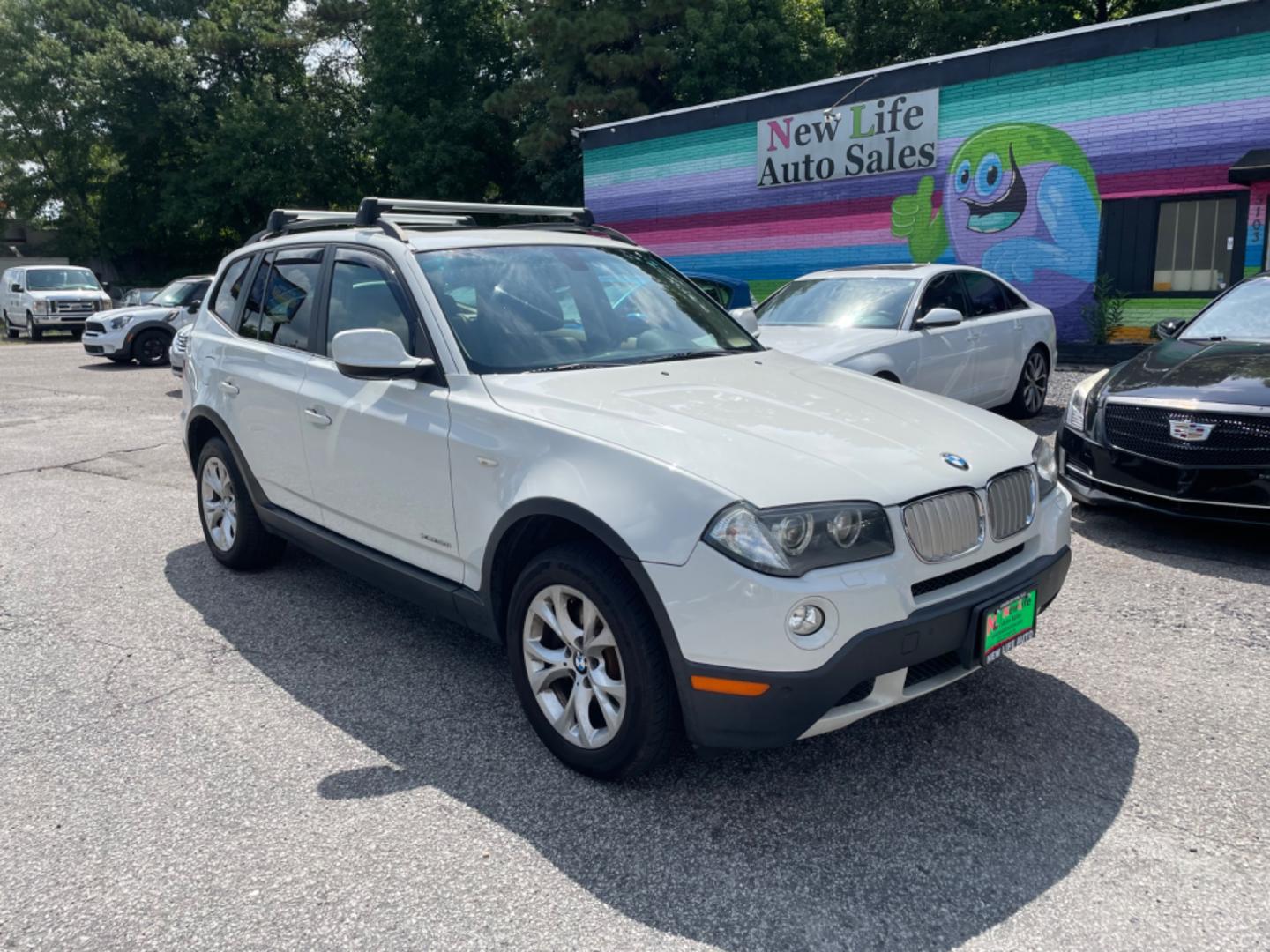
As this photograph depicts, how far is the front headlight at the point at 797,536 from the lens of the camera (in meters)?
2.83

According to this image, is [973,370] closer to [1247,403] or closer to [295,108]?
[1247,403]

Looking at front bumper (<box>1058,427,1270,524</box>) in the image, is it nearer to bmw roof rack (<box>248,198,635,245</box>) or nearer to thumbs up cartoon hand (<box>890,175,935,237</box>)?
bmw roof rack (<box>248,198,635,245</box>)

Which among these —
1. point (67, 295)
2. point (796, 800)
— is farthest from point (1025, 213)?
point (67, 295)

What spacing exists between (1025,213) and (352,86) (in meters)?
30.2

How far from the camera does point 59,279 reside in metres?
25.6

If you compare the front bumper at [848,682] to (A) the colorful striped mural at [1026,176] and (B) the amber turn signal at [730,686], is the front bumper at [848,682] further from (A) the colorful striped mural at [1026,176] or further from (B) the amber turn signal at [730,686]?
(A) the colorful striped mural at [1026,176]

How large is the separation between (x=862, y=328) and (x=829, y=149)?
11.6 meters

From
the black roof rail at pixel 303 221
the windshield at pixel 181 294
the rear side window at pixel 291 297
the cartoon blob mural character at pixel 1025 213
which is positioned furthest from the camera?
the windshield at pixel 181 294

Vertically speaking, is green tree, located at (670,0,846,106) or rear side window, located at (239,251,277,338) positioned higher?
green tree, located at (670,0,846,106)

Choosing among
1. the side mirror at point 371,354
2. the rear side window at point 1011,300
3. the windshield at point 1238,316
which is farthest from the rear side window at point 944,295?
the side mirror at point 371,354

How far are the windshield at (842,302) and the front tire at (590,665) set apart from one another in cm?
574

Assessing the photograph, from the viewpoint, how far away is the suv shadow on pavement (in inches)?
106

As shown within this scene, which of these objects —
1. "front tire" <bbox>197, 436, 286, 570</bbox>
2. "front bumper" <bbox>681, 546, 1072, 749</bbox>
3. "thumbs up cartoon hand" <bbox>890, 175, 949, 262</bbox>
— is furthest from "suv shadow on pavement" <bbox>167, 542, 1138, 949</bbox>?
"thumbs up cartoon hand" <bbox>890, 175, 949, 262</bbox>

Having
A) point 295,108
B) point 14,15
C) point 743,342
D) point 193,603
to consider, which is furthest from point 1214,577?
point 14,15
